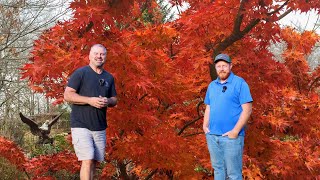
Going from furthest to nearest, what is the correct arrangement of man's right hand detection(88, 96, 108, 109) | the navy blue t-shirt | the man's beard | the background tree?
1. the background tree
2. the man's beard
3. the navy blue t-shirt
4. man's right hand detection(88, 96, 108, 109)

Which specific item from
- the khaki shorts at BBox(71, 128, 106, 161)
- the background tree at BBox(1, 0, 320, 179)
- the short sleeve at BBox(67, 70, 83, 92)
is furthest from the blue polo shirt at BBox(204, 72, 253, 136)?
the short sleeve at BBox(67, 70, 83, 92)

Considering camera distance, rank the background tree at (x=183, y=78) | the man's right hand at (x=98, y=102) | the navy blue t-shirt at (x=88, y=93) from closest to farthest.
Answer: the man's right hand at (x=98, y=102)
the navy blue t-shirt at (x=88, y=93)
the background tree at (x=183, y=78)

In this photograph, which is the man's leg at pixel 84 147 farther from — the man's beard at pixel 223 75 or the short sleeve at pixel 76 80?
the man's beard at pixel 223 75

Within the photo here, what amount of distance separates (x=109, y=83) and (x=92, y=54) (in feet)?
1.03

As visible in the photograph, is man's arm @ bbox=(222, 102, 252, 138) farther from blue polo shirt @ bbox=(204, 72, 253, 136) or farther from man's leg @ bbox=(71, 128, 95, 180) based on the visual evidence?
man's leg @ bbox=(71, 128, 95, 180)

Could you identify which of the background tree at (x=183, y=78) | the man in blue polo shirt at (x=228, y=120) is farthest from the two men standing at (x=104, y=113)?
the background tree at (x=183, y=78)

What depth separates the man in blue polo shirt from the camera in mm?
3424

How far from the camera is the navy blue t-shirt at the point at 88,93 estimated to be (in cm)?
340

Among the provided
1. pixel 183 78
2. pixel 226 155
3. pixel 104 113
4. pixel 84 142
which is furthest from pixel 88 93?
pixel 183 78

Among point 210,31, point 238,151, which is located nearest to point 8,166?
point 210,31

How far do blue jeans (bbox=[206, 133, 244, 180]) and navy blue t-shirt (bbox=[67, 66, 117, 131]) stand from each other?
1.05m

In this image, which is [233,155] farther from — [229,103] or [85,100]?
[85,100]

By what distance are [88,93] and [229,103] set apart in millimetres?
1262

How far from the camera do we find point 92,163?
346 centimetres
